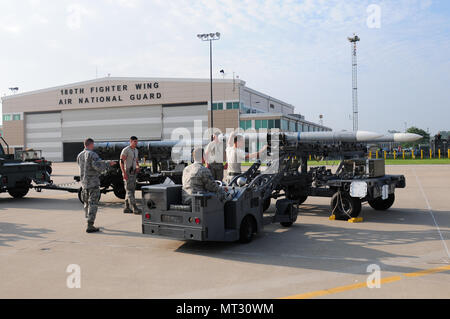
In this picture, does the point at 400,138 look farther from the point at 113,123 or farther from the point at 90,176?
the point at 113,123

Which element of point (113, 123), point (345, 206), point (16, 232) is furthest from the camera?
point (113, 123)

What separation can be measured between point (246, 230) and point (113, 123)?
182 ft

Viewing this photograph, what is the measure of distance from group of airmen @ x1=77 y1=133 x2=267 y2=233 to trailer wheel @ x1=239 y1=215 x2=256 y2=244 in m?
0.70

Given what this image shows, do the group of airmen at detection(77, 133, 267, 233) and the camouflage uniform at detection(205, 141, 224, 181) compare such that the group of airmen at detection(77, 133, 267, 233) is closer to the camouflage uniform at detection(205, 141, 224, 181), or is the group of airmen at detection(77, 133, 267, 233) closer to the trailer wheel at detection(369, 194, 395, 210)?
the camouflage uniform at detection(205, 141, 224, 181)

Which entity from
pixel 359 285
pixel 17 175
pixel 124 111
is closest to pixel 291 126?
pixel 124 111

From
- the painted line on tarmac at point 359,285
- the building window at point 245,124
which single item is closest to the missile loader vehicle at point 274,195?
the painted line on tarmac at point 359,285

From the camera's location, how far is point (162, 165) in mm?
14148

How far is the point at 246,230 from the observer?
23.5 feet

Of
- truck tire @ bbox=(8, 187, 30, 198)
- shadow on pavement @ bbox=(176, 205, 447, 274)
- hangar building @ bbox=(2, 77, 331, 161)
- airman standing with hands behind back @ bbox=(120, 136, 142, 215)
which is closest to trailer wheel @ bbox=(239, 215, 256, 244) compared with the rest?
shadow on pavement @ bbox=(176, 205, 447, 274)

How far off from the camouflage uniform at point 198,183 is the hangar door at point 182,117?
159 feet

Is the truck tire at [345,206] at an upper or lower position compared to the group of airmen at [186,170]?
lower

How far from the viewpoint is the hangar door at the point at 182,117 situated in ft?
182

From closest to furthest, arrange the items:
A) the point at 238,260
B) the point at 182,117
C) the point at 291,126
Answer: the point at 238,260 < the point at 182,117 < the point at 291,126

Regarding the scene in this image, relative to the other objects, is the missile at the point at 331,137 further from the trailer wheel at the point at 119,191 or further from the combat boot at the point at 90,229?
the trailer wheel at the point at 119,191
